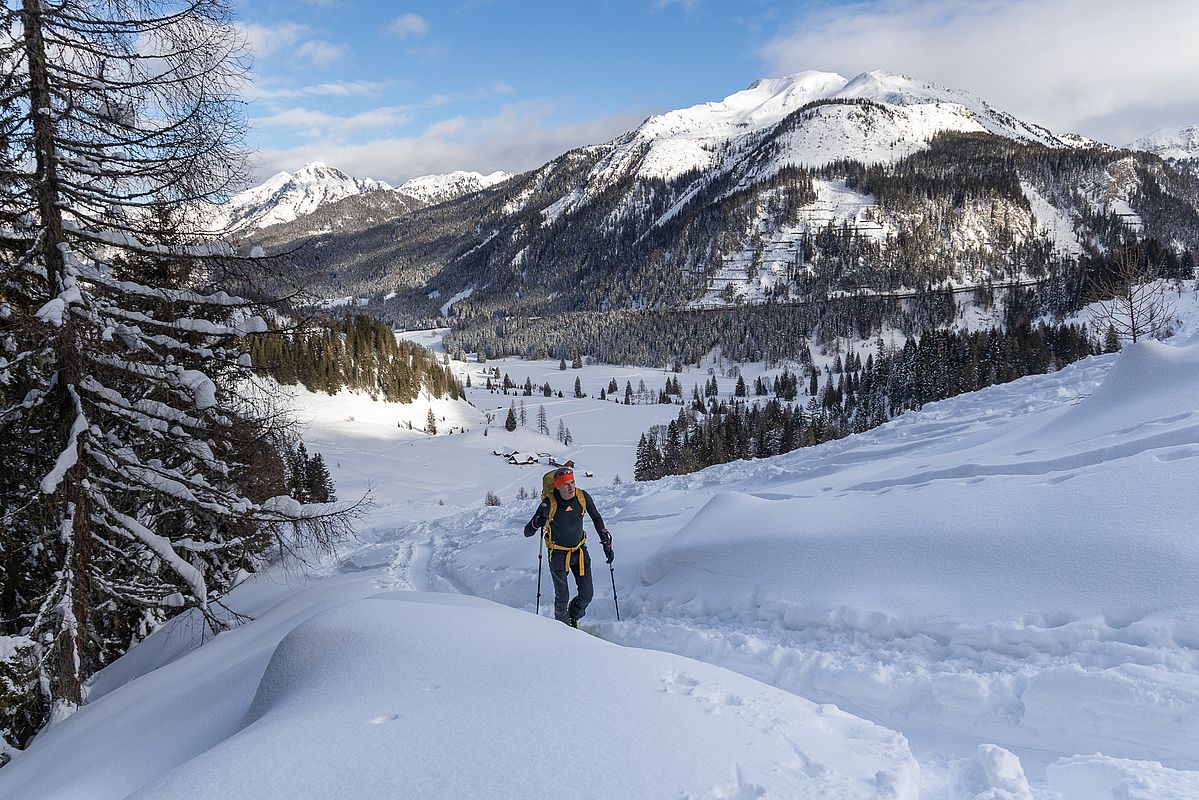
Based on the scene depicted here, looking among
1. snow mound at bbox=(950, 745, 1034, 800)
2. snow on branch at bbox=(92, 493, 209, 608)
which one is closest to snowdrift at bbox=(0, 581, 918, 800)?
snow mound at bbox=(950, 745, 1034, 800)

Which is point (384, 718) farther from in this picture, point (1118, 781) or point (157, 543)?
point (157, 543)

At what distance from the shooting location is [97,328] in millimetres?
6141

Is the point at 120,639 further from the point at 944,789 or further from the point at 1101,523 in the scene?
the point at 1101,523

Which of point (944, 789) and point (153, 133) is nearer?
point (944, 789)

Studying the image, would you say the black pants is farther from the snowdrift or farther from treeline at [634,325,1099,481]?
treeline at [634,325,1099,481]

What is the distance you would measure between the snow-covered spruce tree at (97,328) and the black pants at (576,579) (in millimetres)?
2938

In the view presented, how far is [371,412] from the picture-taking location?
238 feet

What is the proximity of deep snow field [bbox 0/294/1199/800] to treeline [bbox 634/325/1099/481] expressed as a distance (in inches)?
1815

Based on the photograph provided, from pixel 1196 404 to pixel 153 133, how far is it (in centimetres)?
1450

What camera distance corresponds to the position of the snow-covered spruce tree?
588cm

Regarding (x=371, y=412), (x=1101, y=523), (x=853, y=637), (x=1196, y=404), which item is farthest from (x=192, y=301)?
(x=371, y=412)

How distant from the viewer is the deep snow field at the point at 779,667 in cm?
302

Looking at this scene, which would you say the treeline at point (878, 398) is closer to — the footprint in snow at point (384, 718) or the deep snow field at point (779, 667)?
the deep snow field at point (779, 667)

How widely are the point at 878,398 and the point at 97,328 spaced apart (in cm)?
9708
